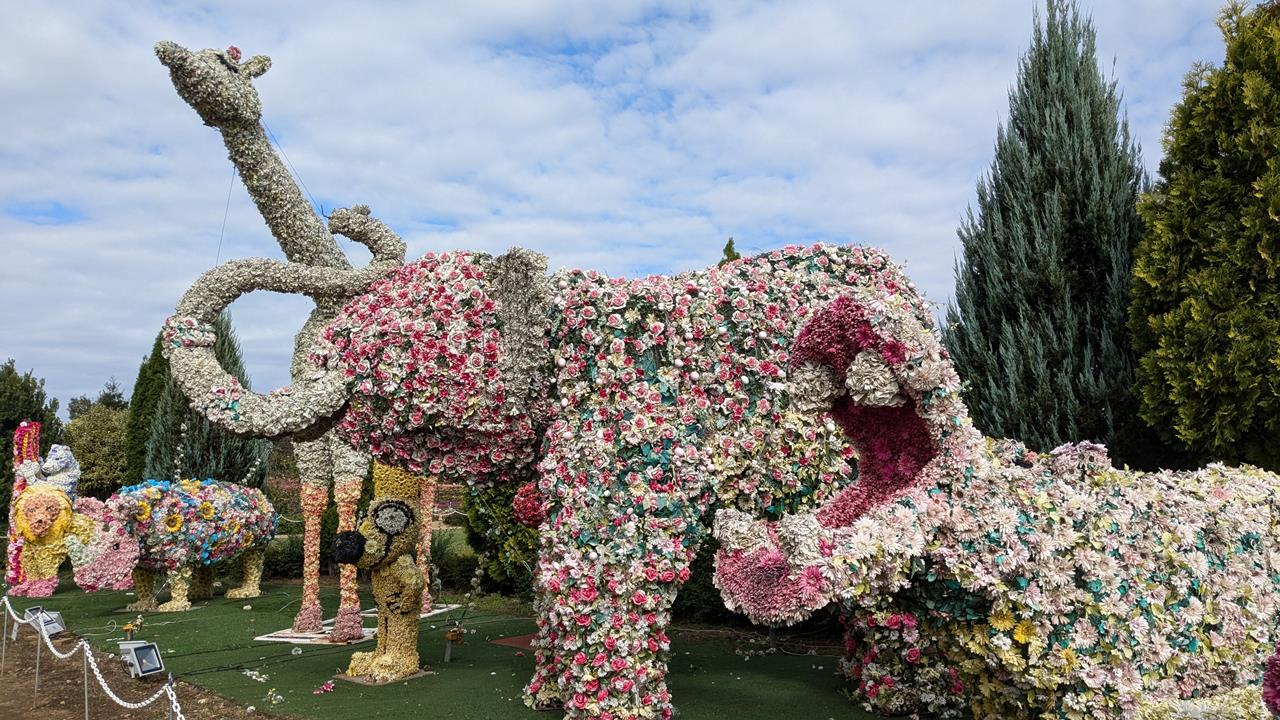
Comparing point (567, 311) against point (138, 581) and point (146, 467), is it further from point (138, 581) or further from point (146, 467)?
point (146, 467)

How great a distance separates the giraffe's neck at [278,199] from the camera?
7.16 m

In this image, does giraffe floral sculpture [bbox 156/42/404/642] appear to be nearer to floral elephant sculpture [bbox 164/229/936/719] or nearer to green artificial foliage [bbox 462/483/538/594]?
floral elephant sculpture [bbox 164/229/936/719]

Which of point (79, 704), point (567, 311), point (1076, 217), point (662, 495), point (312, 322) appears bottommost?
point (79, 704)

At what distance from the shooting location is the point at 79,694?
625 cm

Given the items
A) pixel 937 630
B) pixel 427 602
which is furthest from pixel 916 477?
pixel 427 602

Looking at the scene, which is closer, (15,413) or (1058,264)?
(1058,264)

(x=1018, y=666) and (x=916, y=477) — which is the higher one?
(x=916, y=477)

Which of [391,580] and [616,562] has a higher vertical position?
[616,562]

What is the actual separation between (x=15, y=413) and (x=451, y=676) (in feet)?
47.3

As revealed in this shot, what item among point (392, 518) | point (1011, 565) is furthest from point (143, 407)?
point (1011, 565)

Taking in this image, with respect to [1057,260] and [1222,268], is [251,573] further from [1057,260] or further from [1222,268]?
[1222,268]

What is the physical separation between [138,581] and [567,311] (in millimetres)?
7981

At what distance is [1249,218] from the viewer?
5.95 meters

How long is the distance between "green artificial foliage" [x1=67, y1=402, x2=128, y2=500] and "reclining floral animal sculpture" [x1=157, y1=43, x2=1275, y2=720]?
1303cm
